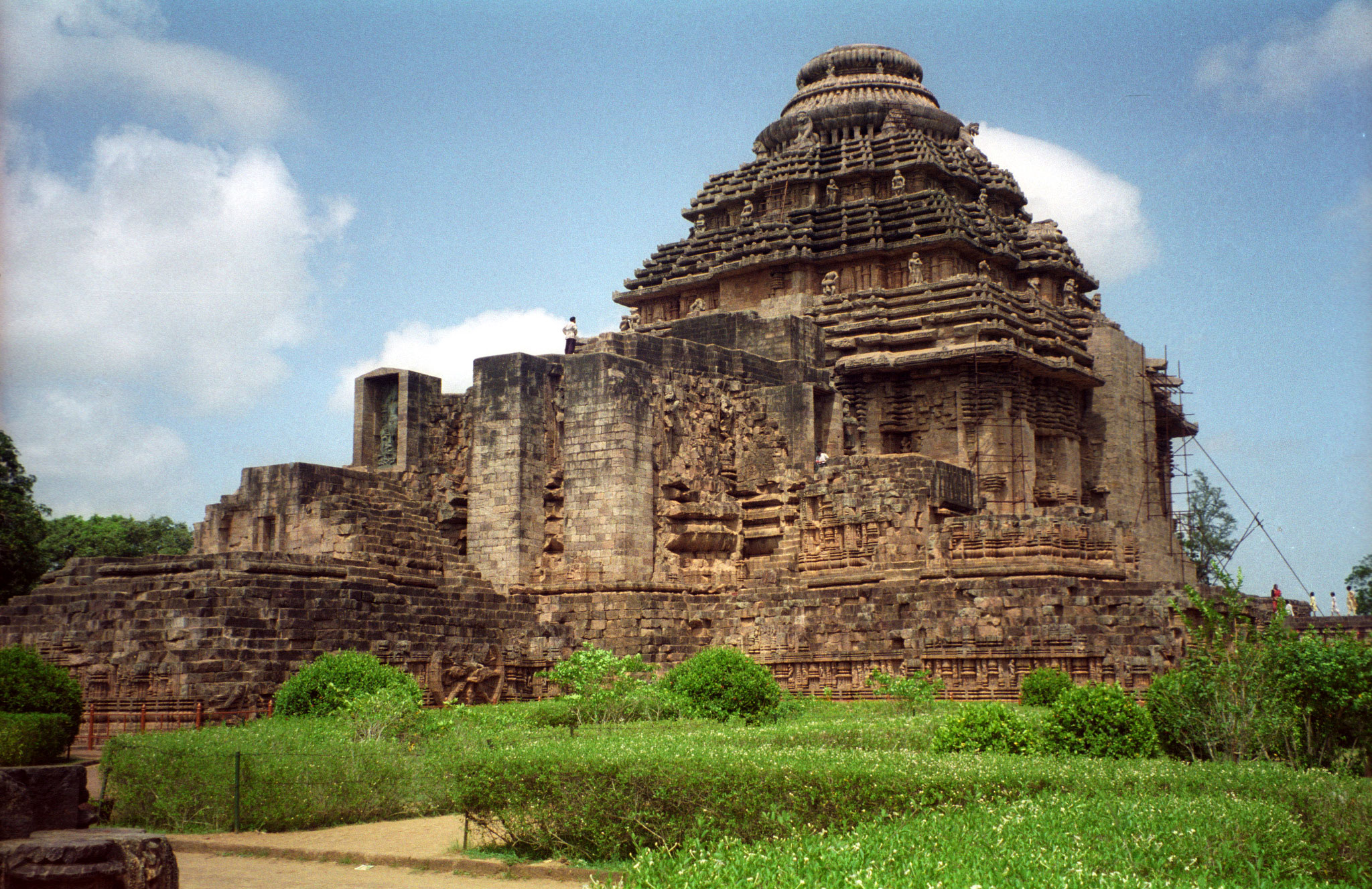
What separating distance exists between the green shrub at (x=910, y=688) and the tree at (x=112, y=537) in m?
28.3

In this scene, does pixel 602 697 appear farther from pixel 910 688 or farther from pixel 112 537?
pixel 112 537

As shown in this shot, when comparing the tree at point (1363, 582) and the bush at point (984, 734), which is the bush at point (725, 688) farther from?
the tree at point (1363, 582)

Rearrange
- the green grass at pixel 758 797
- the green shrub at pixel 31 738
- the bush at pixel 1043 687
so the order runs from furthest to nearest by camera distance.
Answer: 1. the bush at pixel 1043 687
2. the green shrub at pixel 31 738
3. the green grass at pixel 758 797

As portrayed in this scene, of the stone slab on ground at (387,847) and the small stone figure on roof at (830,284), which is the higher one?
the small stone figure on roof at (830,284)

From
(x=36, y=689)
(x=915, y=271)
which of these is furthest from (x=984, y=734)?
(x=915, y=271)

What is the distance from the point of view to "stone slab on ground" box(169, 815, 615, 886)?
9.54 meters

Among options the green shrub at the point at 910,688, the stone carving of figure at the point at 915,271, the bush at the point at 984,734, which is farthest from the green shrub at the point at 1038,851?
the stone carving of figure at the point at 915,271

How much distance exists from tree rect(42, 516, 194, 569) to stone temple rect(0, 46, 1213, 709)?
20133 millimetres

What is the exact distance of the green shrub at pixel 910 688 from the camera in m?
18.4

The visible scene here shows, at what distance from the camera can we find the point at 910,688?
60.8 feet

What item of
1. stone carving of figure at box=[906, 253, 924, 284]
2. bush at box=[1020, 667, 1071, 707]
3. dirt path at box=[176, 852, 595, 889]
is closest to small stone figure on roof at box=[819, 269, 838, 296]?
stone carving of figure at box=[906, 253, 924, 284]

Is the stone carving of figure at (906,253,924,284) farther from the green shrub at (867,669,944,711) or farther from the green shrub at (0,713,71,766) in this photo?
the green shrub at (0,713,71,766)

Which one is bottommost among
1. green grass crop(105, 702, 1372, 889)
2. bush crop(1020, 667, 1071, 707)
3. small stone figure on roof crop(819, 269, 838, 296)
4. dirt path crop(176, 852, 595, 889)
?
dirt path crop(176, 852, 595, 889)

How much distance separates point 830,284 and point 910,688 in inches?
619
